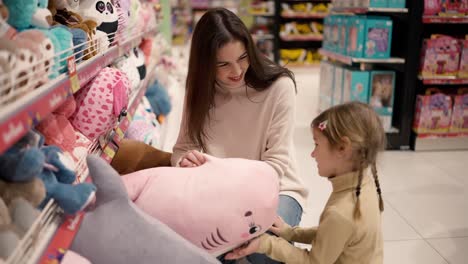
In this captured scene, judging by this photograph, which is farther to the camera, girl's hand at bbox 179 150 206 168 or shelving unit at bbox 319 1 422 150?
shelving unit at bbox 319 1 422 150

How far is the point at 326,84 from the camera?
15.1 feet

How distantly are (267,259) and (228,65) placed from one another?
66 centimetres

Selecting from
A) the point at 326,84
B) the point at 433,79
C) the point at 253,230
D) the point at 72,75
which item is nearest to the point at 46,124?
the point at 72,75

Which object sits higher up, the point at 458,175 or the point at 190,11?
the point at 190,11

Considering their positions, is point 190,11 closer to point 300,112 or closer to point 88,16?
point 300,112

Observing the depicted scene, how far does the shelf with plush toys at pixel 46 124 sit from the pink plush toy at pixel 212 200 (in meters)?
0.17

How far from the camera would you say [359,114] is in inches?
47.8

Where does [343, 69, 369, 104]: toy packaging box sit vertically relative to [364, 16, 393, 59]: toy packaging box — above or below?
below

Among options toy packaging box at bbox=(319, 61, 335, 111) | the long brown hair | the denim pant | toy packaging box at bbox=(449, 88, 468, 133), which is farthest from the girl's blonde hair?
toy packaging box at bbox=(319, 61, 335, 111)

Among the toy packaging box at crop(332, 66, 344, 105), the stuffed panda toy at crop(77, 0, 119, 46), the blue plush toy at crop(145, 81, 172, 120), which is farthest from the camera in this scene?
the toy packaging box at crop(332, 66, 344, 105)

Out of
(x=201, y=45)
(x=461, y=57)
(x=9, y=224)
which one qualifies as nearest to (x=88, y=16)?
(x=201, y=45)

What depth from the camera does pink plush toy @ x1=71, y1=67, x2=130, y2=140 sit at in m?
1.51

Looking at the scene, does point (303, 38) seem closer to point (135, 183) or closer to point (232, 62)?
point (232, 62)

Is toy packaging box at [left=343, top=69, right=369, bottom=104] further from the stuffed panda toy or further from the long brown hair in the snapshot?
the stuffed panda toy
